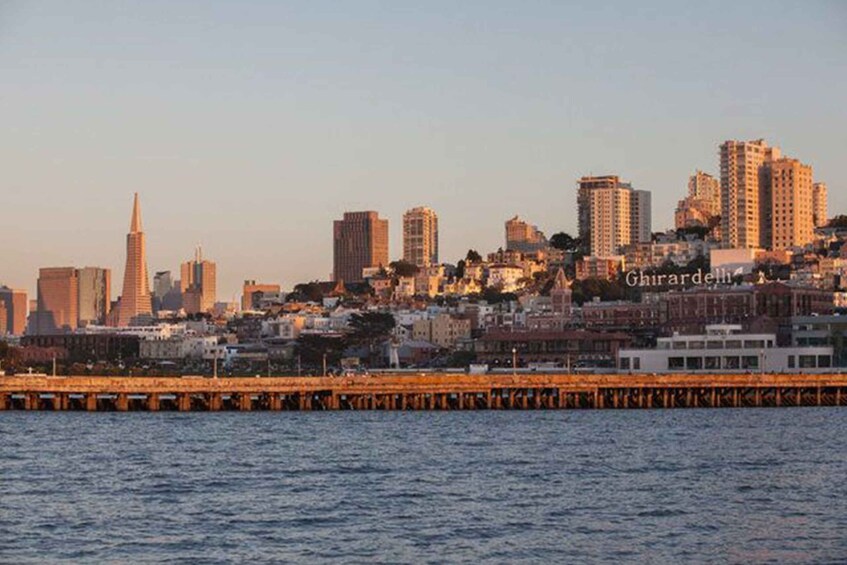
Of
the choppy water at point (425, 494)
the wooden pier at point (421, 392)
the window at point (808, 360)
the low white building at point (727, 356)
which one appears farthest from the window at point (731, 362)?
the choppy water at point (425, 494)

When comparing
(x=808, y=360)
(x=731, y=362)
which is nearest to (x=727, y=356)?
(x=731, y=362)

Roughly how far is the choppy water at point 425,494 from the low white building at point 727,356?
66.7 metres

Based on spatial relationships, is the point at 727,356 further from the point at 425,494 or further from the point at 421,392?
the point at 425,494

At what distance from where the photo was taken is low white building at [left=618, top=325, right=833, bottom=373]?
16775 centimetres

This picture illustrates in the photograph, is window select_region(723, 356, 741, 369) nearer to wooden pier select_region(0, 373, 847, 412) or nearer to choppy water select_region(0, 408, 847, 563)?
wooden pier select_region(0, 373, 847, 412)

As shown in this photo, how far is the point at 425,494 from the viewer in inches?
2462

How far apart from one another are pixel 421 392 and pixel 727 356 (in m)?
55.2

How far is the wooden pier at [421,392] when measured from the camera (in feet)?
390

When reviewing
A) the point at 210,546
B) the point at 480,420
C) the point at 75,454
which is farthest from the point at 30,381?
the point at 210,546

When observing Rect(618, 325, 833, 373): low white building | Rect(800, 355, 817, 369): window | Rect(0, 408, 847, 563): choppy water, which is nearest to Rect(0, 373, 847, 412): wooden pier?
Rect(0, 408, 847, 563): choppy water

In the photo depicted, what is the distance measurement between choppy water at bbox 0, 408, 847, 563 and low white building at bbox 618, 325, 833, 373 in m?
66.7

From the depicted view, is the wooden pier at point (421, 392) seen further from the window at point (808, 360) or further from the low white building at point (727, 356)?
the window at point (808, 360)

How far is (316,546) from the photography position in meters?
50.3

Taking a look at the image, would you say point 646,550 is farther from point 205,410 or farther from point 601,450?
point 205,410
